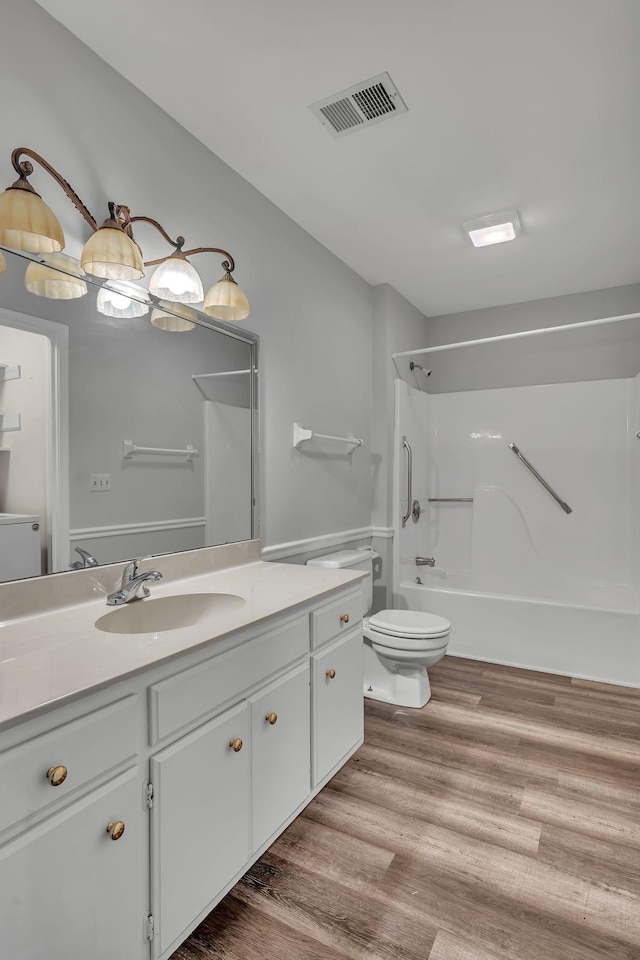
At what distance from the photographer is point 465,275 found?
337cm

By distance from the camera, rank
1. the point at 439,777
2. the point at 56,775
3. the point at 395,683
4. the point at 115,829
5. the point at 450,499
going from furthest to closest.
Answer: the point at 450,499 → the point at 395,683 → the point at 439,777 → the point at 115,829 → the point at 56,775

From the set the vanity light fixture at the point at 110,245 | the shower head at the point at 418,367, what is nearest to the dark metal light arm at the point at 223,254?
the vanity light fixture at the point at 110,245

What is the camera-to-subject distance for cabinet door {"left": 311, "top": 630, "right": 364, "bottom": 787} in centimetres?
182

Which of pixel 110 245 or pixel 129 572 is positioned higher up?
pixel 110 245

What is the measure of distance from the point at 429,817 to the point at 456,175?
2.54 metres

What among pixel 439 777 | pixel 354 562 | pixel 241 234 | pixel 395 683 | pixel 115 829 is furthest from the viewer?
pixel 354 562

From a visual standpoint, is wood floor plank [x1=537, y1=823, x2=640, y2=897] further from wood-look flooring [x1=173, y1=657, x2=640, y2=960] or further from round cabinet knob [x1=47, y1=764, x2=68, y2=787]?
round cabinet knob [x1=47, y1=764, x2=68, y2=787]

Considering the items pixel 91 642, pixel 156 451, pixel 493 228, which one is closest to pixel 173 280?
pixel 156 451

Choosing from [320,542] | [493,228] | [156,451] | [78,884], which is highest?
[493,228]

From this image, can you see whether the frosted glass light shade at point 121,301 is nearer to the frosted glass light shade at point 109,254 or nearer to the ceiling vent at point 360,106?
the frosted glass light shade at point 109,254

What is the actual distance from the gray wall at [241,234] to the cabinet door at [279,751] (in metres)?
0.89

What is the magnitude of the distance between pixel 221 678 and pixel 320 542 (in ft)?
4.94

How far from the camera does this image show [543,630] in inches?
123

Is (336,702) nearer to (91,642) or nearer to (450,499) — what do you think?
(91,642)
